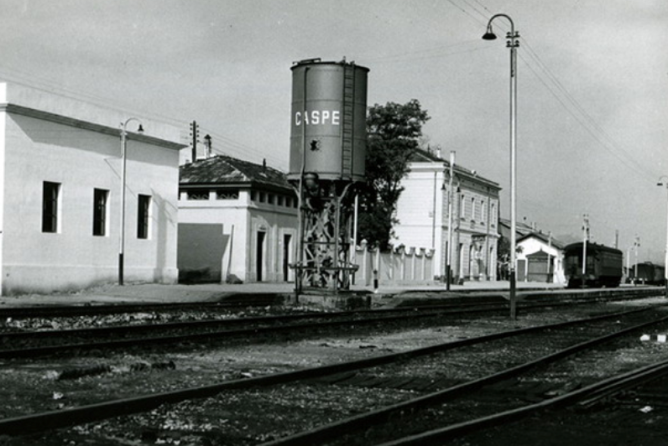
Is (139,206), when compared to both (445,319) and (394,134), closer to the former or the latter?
(445,319)

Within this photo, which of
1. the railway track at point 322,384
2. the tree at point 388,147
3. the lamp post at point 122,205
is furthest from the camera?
the tree at point 388,147

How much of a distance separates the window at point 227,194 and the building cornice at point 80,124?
5517 millimetres

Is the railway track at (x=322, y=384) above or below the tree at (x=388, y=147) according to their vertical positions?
below

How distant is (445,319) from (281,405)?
1467 centimetres

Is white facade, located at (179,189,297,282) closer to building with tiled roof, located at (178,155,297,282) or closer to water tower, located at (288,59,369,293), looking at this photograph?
building with tiled roof, located at (178,155,297,282)

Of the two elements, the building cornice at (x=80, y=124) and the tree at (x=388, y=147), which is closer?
the building cornice at (x=80, y=124)

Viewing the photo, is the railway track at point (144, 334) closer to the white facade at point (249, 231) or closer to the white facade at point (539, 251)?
the white facade at point (249, 231)

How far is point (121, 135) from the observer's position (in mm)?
33938

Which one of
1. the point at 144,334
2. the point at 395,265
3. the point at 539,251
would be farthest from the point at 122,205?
the point at 539,251

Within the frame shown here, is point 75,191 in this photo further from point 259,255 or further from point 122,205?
point 259,255

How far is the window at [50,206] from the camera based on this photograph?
30.6 m

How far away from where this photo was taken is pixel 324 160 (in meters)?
27.3

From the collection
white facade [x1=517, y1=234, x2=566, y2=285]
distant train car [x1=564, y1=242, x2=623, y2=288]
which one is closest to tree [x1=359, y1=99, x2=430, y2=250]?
distant train car [x1=564, y1=242, x2=623, y2=288]

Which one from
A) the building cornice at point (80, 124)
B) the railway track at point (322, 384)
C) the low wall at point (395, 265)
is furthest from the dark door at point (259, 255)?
the railway track at point (322, 384)
